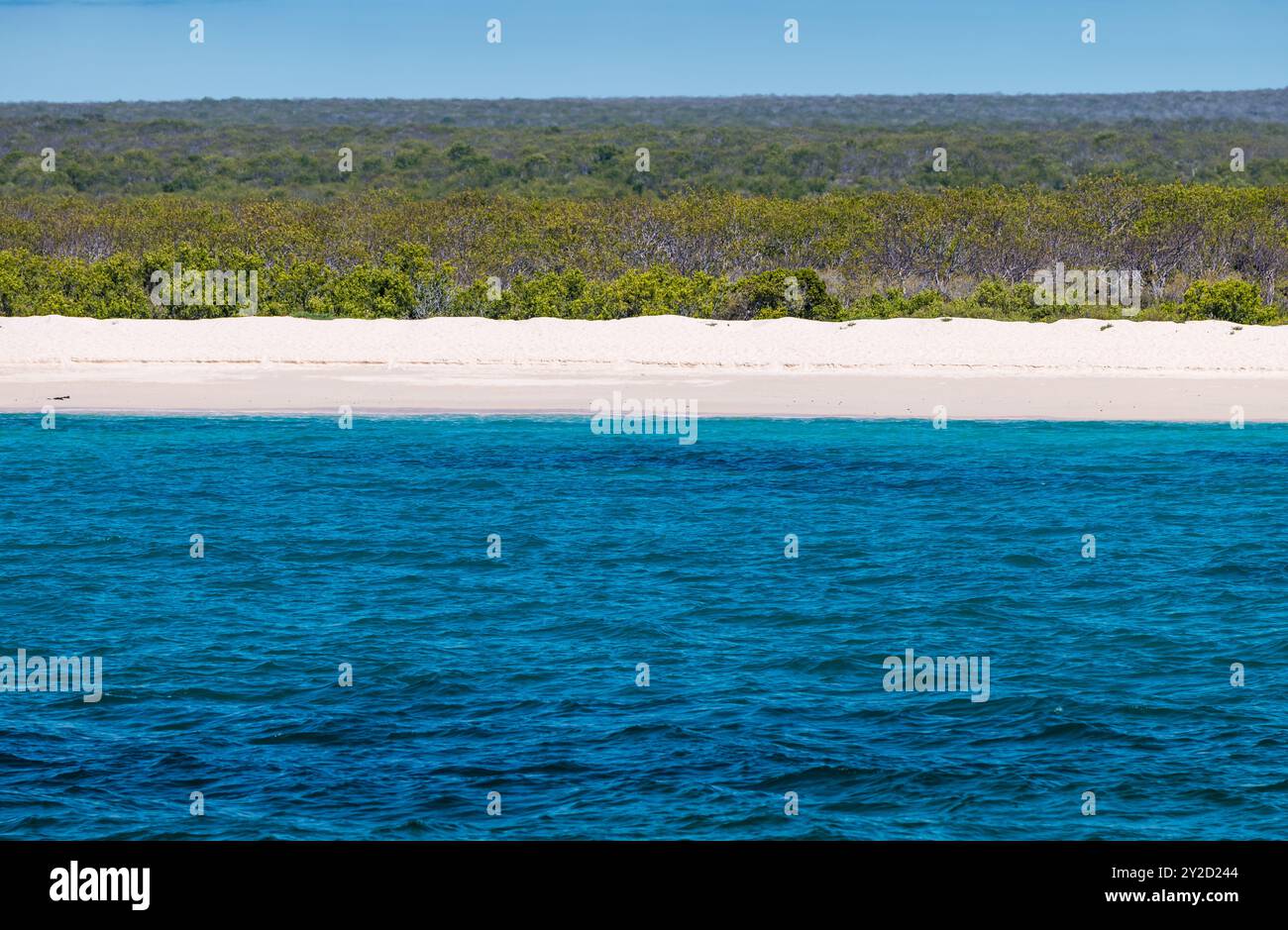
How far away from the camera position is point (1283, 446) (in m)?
26.8

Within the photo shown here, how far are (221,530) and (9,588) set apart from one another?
12.0 ft

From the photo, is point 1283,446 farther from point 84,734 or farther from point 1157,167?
point 1157,167

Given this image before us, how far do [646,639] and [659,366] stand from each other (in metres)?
21.3

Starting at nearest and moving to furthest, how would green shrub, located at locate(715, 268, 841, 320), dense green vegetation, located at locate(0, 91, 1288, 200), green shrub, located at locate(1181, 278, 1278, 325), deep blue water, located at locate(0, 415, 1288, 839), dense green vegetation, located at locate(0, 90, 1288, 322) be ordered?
deep blue water, located at locate(0, 415, 1288, 839), green shrub, located at locate(1181, 278, 1278, 325), green shrub, located at locate(715, 268, 841, 320), dense green vegetation, located at locate(0, 90, 1288, 322), dense green vegetation, located at locate(0, 91, 1288, 200)

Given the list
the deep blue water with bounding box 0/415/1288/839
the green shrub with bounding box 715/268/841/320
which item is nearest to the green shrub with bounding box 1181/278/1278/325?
the green shrub with bounding box 715/268/841/320

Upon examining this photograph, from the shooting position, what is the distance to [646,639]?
49.0 feet

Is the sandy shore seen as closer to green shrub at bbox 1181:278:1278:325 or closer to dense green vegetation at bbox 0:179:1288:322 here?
green shrub at bbox 1181:278:1278:325

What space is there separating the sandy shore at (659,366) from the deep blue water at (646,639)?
468 cm

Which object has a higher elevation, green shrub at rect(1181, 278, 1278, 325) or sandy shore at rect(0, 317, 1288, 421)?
green shrub at rect(1181, 278, 1278, 325)

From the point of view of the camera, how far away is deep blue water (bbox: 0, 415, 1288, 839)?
10719 millimetres

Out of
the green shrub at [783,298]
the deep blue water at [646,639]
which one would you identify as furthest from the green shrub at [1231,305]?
the deep blue water at [646,639]

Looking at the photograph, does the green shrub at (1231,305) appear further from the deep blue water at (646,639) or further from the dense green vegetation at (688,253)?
the deep blue water at (646,639)

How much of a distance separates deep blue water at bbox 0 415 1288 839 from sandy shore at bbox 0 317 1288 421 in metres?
4.68
